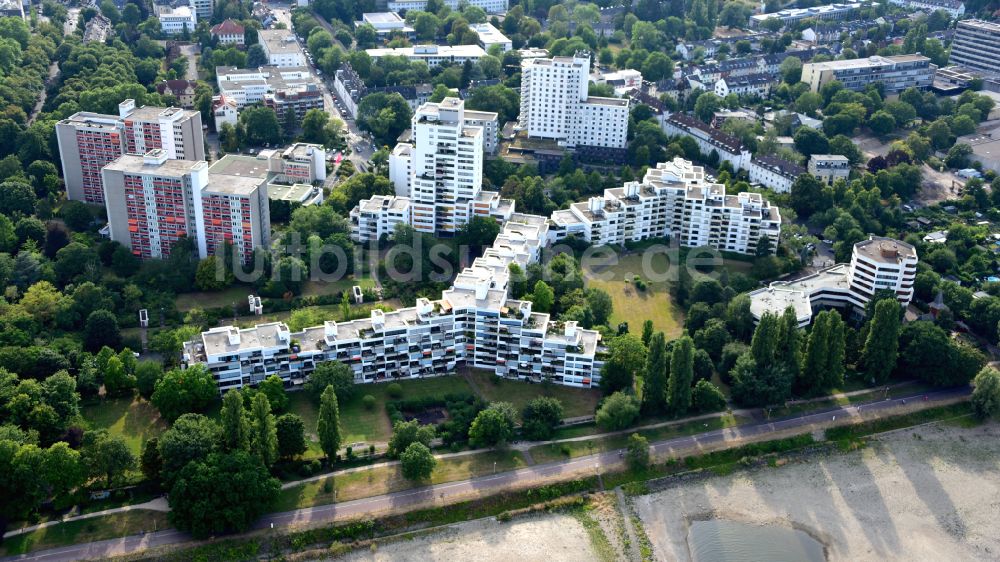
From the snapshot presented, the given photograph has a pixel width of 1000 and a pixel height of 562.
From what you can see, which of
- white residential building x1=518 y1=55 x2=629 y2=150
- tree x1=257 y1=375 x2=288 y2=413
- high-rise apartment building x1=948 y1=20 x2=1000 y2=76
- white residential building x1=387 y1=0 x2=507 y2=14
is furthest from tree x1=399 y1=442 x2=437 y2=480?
white residential building x1=387 y1=0 x2=507 y2=14

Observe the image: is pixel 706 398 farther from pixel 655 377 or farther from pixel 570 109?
pixel 570 109

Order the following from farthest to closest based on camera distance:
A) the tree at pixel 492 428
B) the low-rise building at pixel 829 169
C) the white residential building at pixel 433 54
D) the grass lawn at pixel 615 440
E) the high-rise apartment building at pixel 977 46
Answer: the high-rise apartment building at pixel 977 46
the white residential building at pixel 433 54
the low-rise building at pixel 829 169
the grass lawn at pixel 615 440
the tree at pixel 492 428

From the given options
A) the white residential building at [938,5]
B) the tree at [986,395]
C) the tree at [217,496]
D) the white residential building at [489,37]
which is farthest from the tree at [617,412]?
the white residential building at [938,5]

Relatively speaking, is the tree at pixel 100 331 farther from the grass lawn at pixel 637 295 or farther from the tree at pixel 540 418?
the grass lawn at pixel 637 295

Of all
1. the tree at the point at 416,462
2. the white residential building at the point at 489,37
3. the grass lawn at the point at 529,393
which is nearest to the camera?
the tree at the point at 416,462

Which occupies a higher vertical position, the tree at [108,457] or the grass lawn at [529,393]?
the tree at [108,457]

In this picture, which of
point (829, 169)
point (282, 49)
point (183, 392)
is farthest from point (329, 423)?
point (282, 49)

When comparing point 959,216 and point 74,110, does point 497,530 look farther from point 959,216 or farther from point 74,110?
point 74,110
